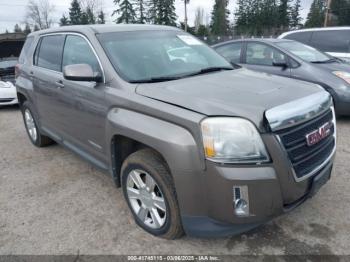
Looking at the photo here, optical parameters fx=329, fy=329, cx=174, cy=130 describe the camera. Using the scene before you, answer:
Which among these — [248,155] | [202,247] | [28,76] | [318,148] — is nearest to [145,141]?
[248,155]

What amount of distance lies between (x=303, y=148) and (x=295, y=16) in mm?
69783

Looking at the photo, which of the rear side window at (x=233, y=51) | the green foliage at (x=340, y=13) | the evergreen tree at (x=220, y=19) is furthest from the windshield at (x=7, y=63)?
the evergreen tree at (x=220, y=19)

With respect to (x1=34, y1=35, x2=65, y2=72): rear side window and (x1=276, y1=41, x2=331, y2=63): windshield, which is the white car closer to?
(x1=34, y1=35, x2=65, y2=72): rear side window

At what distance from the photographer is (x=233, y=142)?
222cm

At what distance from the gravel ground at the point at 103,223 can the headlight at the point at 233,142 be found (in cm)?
90

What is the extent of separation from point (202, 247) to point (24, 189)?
7.60 feet

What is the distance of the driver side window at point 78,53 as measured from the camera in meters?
3.29

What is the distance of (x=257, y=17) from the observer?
61719 mm

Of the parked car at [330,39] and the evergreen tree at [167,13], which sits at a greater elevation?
the evergreen tree at [167,13]

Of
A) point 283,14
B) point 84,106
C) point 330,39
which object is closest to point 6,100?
point 84,106

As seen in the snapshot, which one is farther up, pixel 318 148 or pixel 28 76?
pixel 28 76

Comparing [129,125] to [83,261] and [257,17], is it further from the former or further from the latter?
[257,17]

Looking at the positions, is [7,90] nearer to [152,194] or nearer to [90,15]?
[152,194]

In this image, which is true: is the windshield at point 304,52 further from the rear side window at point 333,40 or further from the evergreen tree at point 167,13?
the evergreen tree at point 167,13
